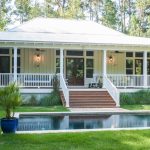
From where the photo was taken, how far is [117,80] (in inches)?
960

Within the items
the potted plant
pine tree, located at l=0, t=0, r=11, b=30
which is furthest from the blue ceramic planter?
pine tree, located at l=0, t=0, r=11, b=30

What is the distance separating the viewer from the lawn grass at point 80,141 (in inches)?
395

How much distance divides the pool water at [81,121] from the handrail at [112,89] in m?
3.59

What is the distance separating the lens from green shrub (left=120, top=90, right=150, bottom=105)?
2300cm

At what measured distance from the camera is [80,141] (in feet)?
35.5

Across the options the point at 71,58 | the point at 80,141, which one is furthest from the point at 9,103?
the point at 71,58

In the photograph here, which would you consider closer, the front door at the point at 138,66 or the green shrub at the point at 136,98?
the green shrub at the point at 136,98

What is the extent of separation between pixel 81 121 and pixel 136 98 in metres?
7.89

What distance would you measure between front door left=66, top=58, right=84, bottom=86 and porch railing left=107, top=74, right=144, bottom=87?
10.4 ft

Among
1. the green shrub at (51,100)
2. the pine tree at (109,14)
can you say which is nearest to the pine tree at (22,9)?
the pine tree at (109,14)

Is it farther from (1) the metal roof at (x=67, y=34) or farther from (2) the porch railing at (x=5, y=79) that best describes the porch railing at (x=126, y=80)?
(2) the porch railing at (x=5, y=79)

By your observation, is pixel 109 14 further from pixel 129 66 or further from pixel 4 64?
pixel 4 64

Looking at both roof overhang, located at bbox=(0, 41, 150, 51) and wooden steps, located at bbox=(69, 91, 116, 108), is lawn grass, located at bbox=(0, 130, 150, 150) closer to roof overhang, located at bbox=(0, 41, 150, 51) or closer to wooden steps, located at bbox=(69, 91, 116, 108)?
wooden steps, located at bbox=(69, 91, 116, 108)

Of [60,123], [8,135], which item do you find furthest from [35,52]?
[8,135]
